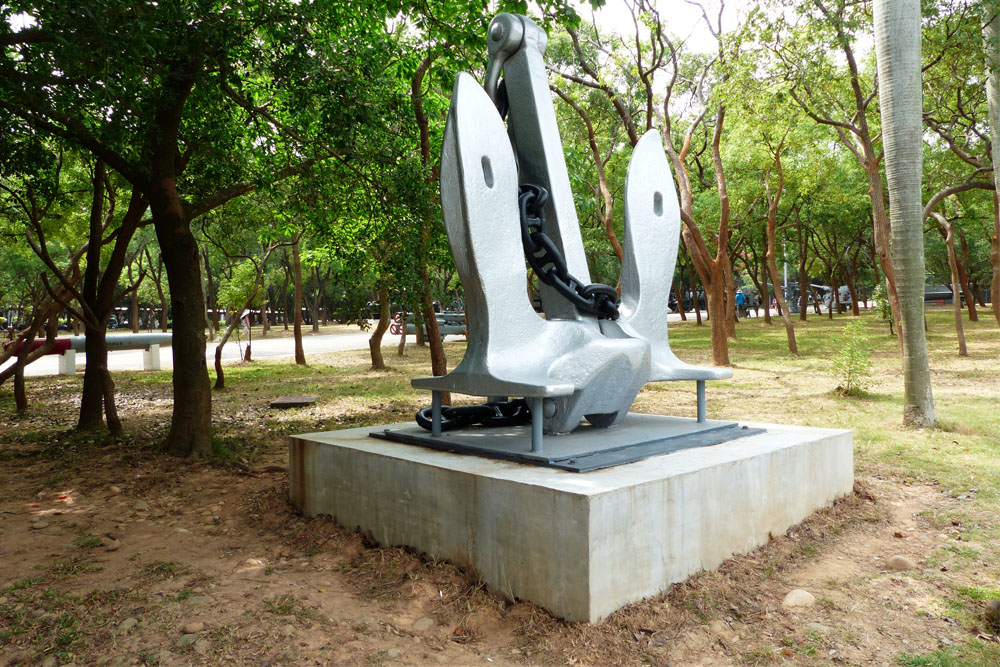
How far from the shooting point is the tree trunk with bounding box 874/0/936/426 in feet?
24.8

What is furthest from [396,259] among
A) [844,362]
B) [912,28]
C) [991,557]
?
[844,362]

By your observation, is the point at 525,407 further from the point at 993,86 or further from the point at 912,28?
the point at 993,86

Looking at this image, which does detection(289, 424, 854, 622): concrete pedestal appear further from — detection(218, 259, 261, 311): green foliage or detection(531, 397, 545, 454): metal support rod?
detection(218, 259, 261, 311): green foliage

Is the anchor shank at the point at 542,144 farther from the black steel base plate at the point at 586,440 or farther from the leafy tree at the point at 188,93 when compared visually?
the leafy tree at the point at 188,93

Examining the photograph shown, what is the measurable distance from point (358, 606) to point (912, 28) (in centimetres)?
795

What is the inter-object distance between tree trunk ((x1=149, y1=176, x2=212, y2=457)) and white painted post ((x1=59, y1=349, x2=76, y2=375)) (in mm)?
12548

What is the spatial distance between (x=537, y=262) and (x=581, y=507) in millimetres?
2139

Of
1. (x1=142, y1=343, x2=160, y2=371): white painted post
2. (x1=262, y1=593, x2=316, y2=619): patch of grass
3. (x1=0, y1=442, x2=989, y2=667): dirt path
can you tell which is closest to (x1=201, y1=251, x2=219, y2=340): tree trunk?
(x1=142, y1=343, x2=160, y2=371): white painted post

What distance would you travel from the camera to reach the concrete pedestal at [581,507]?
11.8 feet

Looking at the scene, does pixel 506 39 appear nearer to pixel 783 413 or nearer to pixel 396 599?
pixel 396 599

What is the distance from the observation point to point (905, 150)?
25.2 feet

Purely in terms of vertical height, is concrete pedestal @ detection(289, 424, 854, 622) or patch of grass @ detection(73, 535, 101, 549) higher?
concrete pedestal @ detection(289, 424, 854, 622)

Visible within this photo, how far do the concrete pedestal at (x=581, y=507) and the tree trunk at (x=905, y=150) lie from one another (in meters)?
3.32

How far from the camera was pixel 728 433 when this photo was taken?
5.25 meters
